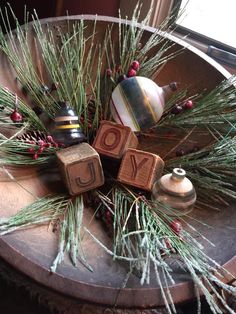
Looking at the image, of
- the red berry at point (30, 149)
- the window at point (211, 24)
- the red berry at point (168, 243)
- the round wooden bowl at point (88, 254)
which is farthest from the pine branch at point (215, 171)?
the window at point (211, 24)

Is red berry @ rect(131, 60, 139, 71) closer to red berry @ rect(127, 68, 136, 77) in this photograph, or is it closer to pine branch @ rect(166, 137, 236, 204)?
red berry @ rect(127, 68, 136, 77)

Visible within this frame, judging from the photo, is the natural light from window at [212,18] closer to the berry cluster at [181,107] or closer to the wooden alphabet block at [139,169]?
the berry cluster at [181,107]

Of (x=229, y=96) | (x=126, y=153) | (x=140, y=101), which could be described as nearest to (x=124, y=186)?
(x=126, y=153)

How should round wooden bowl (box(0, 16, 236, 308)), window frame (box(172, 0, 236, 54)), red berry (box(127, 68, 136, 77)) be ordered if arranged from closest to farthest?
round wooden bowl (box(0, 16, 236, 308)), red berry (box(127, 68, 136, 77)), window frame (box(172, 0, 236, 54))

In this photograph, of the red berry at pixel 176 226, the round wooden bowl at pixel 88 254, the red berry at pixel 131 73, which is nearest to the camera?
the round wooden bowl at pixel 88 254

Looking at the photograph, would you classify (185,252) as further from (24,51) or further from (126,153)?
(24,51)

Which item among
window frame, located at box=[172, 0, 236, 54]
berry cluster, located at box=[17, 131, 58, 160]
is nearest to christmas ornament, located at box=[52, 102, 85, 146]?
berry cluster, located at box=[17, 131, 58, 160]

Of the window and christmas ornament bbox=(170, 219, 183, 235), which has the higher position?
the window
